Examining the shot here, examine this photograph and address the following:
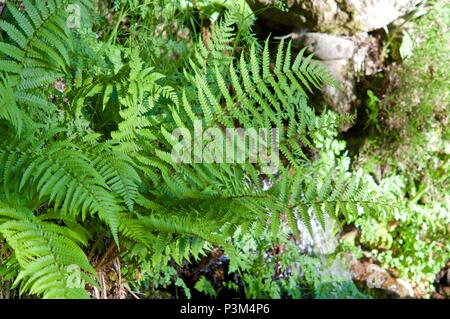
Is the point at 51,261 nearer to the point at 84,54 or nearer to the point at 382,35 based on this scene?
the point at 84,54

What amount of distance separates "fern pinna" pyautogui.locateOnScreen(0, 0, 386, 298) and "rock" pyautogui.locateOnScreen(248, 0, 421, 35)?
1.03 meters

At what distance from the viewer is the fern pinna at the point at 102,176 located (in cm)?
137

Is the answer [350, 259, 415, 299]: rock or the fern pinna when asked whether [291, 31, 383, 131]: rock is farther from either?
the fern pinna

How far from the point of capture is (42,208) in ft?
5.54

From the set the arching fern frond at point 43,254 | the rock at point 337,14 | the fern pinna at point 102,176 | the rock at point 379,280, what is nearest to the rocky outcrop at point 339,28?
the rock at point 337,14

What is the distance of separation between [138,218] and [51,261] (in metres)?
0.27

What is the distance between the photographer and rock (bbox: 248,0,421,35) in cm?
274

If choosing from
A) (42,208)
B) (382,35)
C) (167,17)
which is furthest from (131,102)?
(382,35)

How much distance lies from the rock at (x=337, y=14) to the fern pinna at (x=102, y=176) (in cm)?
103

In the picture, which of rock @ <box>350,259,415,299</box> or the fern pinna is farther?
rock @ <box>350,259,415,299</box>

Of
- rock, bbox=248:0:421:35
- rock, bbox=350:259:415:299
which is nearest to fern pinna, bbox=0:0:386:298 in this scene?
rock, bbox=248:0:421:35

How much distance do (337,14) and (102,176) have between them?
5.63 ft

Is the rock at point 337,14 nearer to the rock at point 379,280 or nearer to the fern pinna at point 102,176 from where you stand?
the fern pinna at point 102,176

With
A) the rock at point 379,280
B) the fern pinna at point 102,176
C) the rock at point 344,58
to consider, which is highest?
the rock at point 344,58
